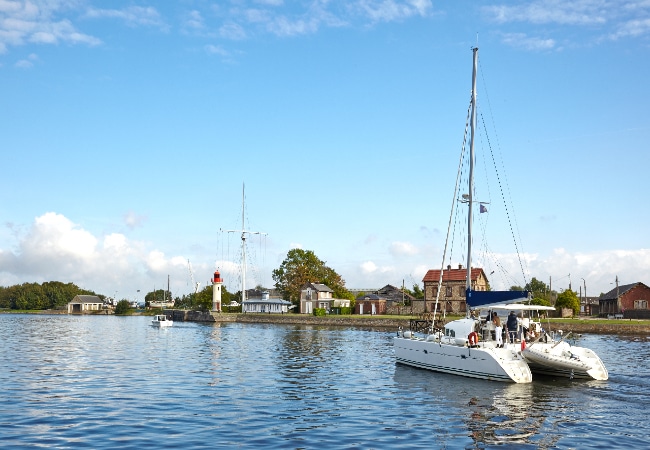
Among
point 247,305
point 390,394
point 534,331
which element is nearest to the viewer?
point 390,394

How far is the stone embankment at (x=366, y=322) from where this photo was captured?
77.1 m

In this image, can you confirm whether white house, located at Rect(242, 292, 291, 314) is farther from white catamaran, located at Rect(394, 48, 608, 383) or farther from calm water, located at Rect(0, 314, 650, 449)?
white catamaran, located at Rect(394, 48, 608, 383)

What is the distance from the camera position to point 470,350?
32.7 metres

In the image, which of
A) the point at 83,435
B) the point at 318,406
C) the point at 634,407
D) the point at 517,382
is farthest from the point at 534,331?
the point at 83,435

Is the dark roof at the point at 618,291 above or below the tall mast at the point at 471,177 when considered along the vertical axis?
below

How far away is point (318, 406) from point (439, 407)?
4847 mm

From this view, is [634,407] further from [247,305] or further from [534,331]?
[247,305]

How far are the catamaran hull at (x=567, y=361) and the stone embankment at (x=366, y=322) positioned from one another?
1090cm

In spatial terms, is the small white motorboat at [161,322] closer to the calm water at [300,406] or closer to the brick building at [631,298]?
the calm water at [300,406]

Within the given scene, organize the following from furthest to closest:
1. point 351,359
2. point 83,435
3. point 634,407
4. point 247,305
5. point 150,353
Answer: point 247,305, point 150,353, point 351,359, point 634,407, point 83,435

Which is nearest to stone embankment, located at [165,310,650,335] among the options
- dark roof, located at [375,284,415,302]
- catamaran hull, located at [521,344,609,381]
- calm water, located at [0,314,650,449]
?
catamaran hull, located at [521,344,609,381]

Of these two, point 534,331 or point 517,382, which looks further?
point 534,331

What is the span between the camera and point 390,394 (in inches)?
1125

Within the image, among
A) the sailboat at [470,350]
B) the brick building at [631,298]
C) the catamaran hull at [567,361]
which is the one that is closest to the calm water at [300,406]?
the catamaran hull at [567,361]
